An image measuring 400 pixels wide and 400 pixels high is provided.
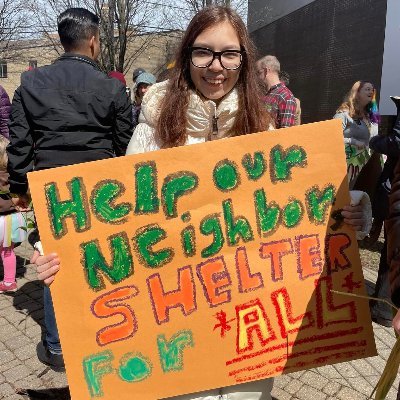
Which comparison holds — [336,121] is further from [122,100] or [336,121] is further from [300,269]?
[122,100]

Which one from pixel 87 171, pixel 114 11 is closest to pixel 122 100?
pixel 87 171

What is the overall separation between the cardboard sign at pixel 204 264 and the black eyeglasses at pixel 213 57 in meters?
0.26

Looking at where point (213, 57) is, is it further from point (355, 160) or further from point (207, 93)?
point (355, 160)

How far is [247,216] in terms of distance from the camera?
1.58 m

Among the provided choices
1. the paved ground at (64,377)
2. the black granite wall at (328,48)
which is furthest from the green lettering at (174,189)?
the black granite wall at (328,48)

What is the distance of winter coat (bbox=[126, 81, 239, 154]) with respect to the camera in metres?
1.66

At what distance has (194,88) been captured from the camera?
170 centimetres

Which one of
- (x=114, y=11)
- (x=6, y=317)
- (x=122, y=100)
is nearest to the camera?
(x=122, y=100)

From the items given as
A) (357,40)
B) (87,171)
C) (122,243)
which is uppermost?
(357,40)

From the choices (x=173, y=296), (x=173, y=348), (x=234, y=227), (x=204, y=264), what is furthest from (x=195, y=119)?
(x=173, y=348)

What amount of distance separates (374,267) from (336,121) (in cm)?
349

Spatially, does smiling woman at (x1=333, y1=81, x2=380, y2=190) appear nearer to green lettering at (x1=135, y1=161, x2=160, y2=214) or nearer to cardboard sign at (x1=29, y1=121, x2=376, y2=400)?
cardboard sign at (x1=29, y1=121, x2=376, y2=400)

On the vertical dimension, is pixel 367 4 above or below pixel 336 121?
above

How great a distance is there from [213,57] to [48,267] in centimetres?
87
